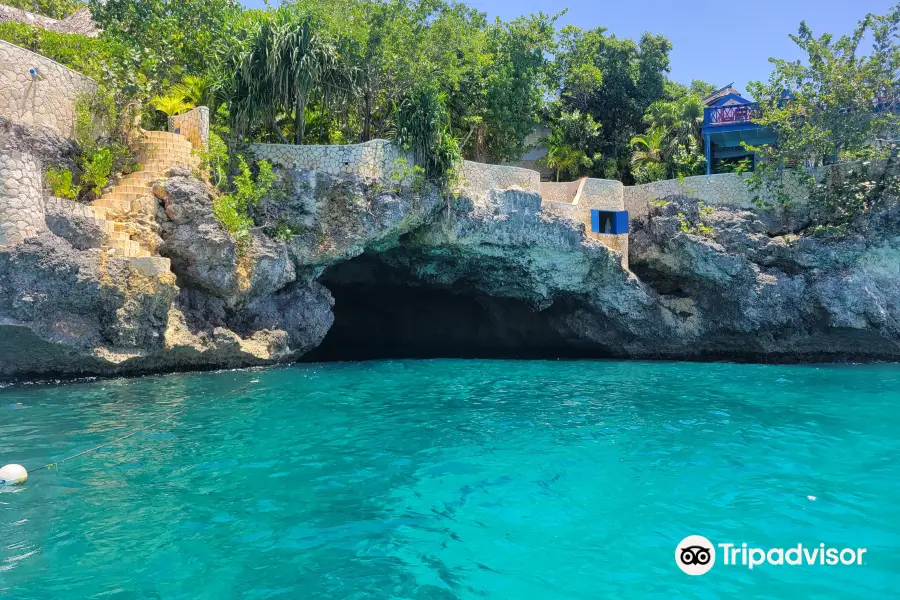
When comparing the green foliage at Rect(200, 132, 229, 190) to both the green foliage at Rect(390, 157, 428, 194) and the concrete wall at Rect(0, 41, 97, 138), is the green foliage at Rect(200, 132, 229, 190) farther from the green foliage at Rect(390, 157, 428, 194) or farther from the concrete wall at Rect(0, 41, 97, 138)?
the green foliage at Rect(390, 157, 428, 194)

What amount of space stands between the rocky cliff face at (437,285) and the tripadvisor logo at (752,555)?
13124 mm

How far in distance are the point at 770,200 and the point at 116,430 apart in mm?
22702

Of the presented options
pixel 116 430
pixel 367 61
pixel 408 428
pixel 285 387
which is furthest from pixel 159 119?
pixel 408 428

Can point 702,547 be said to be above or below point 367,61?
below

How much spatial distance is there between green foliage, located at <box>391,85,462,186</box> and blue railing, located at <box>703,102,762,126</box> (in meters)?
15.2

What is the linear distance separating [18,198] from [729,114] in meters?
27.8

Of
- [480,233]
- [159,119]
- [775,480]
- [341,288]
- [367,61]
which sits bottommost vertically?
[775,480]

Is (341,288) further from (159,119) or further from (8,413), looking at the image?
(8,413)

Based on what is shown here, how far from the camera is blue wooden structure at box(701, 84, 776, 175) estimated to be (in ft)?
87.9

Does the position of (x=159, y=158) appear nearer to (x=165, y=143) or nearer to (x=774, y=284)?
(x=165, y=143)

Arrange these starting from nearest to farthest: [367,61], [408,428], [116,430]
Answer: [116,430]
[408,428]
[367,61]

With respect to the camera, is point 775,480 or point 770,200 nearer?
point 775,480

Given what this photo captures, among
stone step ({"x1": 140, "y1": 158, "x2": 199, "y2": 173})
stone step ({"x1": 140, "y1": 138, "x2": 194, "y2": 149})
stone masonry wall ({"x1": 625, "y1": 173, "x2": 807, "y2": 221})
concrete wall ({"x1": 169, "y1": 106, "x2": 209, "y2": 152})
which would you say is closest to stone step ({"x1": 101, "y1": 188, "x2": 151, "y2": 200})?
stone step ({"x1": 140, "y1": 158, "x2": 199, "y2": 173})

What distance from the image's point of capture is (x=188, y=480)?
7.33 metres
